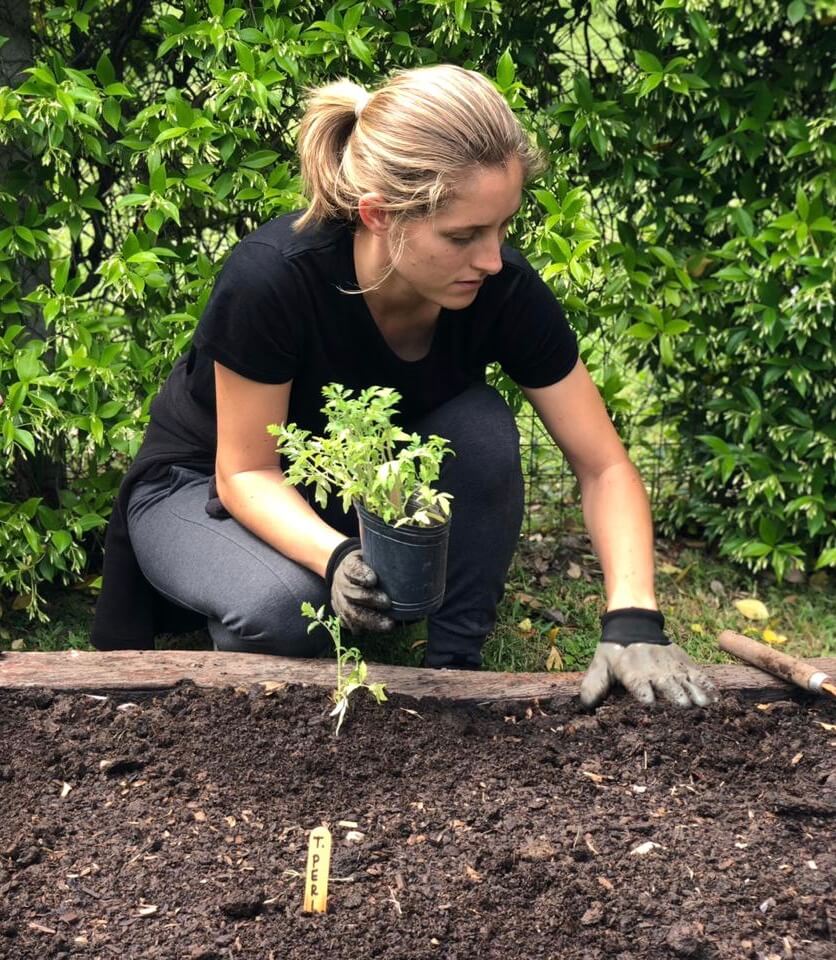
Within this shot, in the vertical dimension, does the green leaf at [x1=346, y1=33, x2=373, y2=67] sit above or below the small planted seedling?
above

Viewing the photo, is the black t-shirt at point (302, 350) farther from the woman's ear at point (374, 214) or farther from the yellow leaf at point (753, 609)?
the yellow leaf at point (753, 609)

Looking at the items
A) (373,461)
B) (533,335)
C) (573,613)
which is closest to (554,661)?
(573,613)

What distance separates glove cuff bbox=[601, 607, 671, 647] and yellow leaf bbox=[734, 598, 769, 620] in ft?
3.75

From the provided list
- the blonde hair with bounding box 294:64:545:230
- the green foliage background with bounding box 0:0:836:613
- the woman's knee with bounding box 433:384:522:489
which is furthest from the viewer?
the green foliage background with bounding box 0:0:836:613

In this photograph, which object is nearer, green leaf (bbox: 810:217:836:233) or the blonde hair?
the blonde hair

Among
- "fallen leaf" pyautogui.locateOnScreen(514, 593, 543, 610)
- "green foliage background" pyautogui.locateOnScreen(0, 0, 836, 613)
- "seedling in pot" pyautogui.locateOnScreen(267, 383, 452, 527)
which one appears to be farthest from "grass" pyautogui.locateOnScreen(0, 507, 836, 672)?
"seedling in pot" pyautogui.locateOnScreen(267, 383, 452, 527)

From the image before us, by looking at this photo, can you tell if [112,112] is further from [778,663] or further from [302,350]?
[778,663]

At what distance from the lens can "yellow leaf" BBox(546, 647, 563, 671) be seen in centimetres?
330

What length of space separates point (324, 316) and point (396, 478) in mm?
637

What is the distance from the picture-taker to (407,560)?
2221 millimetres

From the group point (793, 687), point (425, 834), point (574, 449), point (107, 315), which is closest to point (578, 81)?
point (574, 449)

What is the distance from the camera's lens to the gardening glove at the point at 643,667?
2.51 metres

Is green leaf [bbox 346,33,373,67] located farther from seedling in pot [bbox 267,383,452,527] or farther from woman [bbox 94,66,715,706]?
seedling in pot [bbox 267,383,452,527]

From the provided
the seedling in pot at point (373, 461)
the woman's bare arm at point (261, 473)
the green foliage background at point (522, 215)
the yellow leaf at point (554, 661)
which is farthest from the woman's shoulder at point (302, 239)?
the yellow leaf at point (554, 661)
